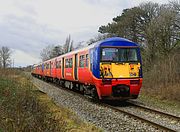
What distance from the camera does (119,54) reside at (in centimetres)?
1458

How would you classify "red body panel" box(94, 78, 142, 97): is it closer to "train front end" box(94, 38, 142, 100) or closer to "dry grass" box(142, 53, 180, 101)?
"train front end" box(94, 38, 142, 100)

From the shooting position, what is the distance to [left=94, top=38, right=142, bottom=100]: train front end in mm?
14062

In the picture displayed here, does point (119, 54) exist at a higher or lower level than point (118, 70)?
higher

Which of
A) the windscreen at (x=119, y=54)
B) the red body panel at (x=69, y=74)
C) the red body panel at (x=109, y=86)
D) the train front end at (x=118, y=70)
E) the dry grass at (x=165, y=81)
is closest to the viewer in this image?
the red body panel at (x=109, y=86)

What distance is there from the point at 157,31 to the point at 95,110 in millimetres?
20192

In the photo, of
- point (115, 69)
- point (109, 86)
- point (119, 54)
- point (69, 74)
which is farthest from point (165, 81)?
point (109, 86)

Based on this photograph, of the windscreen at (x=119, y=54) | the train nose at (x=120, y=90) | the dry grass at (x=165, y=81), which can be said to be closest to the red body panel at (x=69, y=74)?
the dry grass at (x=165, y=81)

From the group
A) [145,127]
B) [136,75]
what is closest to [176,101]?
[136,75]

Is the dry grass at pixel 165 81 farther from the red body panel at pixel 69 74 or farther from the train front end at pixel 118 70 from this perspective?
the red body panel at pixel 69 74

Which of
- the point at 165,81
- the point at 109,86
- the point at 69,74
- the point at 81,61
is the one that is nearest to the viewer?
the point at 109,86

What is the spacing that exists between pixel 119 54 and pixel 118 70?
0.79 metres

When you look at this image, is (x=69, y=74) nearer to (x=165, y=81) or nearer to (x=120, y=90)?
(x=165, y=81)

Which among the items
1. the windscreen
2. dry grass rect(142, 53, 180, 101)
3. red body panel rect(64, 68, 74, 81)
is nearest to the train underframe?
the windscreen

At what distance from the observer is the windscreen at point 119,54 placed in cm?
1441
